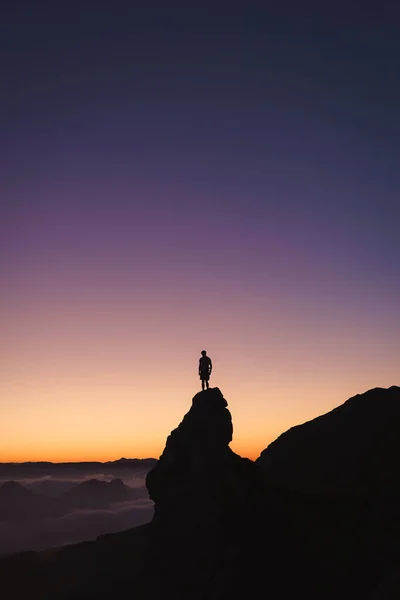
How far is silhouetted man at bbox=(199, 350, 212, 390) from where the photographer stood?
4162 cm

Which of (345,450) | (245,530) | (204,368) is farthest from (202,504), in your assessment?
(345,450)

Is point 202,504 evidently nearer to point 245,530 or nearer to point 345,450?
point 245,530

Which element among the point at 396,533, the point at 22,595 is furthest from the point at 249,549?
the point at 22,595

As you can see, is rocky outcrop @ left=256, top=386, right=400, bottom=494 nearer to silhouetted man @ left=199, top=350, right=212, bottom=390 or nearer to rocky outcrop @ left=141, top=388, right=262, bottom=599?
rocky outcrop @ left=141, top=388, right=262, bottom=599

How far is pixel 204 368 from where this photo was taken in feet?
139

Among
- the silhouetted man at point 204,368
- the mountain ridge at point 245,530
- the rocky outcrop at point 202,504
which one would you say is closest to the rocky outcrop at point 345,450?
the mountain ridge at point 245,530

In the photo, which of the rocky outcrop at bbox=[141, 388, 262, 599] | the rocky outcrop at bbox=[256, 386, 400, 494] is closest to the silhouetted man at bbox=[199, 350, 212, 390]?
the rocky outcrop at bbox=[141, 388, 262, 599]

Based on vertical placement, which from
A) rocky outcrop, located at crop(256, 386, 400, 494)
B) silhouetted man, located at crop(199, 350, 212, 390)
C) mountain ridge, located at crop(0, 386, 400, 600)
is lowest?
mountain ridge, located at crop(0, 386, 400, 600)

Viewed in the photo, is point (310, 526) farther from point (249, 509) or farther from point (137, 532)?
point (137, 532)

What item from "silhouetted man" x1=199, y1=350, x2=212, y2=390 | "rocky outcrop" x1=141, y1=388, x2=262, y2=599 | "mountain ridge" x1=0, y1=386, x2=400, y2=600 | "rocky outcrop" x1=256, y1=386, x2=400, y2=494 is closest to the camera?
"mountain ridge" x1=0, y1=386, x2=400, y2=600

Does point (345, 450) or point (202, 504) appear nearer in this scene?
point (202, 504)

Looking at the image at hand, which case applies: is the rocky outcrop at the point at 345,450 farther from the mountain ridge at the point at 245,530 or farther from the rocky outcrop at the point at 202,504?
the rocky outcrop at the point at 202,504

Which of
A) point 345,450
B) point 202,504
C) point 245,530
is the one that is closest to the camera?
point 245,530

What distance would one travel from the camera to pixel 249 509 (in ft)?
125
